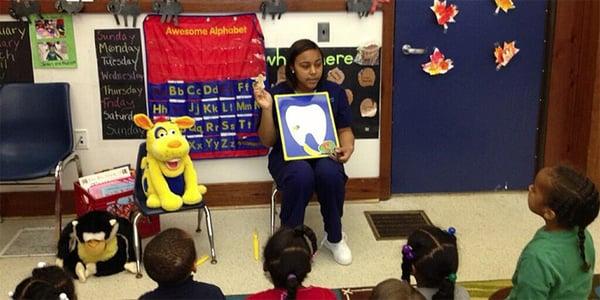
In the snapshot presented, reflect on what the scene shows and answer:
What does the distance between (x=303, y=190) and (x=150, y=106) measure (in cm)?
100

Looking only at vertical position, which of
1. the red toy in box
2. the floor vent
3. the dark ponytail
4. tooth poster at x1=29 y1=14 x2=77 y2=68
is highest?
tooth poster at x1=29 y1=14 x2=77 y2=68

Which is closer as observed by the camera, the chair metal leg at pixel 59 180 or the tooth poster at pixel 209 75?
the chair metal leg at pixel 59 180

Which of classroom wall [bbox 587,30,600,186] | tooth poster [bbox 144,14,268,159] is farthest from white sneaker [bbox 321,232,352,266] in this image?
classroom wall [bbox 587,30,600,186]

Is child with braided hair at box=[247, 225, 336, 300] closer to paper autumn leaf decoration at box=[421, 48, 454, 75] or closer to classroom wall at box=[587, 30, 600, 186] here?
paper autumn leaf decoration at box=[421, 48, 454, 75]

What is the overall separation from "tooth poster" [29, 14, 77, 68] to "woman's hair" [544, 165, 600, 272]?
7.97ft

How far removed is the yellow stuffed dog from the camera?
296 centimetres

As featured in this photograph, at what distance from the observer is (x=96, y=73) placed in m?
3.46

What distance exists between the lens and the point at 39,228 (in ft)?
11.3

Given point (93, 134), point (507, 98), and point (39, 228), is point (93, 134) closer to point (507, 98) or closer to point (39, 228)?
point (39, 228)

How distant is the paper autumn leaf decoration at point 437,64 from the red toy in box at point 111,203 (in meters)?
1.62

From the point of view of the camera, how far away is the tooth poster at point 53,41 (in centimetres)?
337

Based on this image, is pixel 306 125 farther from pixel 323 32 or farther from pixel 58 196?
pixel 58 196

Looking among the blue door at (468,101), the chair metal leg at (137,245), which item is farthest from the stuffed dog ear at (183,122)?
the blue door at (468,101)

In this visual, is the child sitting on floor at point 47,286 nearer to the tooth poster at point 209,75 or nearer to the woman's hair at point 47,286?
the woman's hair at point 47,286
